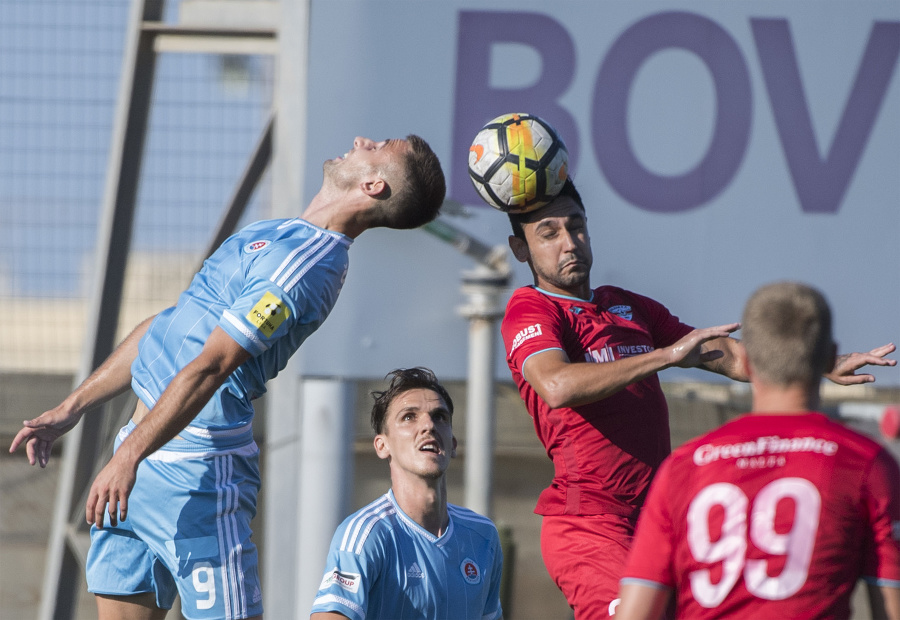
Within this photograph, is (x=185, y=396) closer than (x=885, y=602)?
No

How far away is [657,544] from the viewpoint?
2047 mm

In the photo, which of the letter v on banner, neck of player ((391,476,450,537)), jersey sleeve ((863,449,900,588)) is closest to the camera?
jersey sleeve ((863,449,900,588))

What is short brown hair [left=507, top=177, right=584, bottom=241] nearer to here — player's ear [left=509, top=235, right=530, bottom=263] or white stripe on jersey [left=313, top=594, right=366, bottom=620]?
player's ear [left=509, top=235, right=530, bottom=263]

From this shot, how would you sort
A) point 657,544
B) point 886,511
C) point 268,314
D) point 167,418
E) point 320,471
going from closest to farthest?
point 886,511, point 657,544, point 167,418, point 268,314, point 320,471

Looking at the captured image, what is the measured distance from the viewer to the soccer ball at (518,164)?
11.3ft

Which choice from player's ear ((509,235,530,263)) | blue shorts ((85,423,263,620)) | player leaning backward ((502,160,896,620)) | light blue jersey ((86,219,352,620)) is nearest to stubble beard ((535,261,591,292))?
player leaning backward ((502,160,896,620))

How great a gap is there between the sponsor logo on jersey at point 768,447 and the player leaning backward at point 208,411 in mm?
1382

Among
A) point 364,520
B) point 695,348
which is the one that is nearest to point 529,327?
point 695,348

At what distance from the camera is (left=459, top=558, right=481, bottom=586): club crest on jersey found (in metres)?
3.38

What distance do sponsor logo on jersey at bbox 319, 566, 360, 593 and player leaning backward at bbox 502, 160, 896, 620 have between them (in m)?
0.61

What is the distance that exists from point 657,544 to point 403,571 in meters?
1.39

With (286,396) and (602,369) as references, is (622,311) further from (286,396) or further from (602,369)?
(286,396)

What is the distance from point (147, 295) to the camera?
898cm

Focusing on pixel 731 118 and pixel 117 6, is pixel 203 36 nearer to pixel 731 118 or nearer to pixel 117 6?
pixel 117 6
